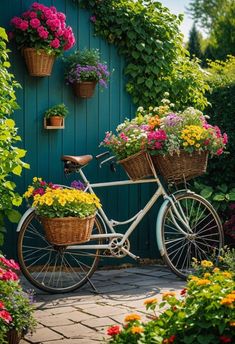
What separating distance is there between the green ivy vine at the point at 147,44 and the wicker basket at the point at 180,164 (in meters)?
1.24

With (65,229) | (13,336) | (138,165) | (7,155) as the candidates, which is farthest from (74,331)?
(138,165)

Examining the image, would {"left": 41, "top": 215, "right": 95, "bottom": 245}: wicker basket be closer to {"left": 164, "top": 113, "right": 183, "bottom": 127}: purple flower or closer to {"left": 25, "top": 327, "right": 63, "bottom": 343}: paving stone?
{"left": 25, "top": 327, "right": 63, "bottom": 343}: paving stone

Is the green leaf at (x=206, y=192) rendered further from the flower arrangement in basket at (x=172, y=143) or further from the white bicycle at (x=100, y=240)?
the flower arrangement in basket at (x=172, y=143)

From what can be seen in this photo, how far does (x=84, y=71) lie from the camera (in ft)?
20.2

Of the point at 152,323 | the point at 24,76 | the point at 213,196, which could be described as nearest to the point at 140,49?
the point at 24,76

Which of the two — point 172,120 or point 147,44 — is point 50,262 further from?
point 147,44

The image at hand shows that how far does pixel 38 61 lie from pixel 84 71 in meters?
0.47

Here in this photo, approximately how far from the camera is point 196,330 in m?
2.90

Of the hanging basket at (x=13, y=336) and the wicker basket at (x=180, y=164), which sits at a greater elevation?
the wicker basket at (x=180, y=164)

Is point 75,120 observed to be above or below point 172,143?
above

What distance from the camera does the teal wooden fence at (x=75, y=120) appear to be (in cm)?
611

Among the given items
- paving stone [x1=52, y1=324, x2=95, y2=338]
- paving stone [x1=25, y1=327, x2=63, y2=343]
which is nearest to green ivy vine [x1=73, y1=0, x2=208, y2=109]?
paving stone [x1=52, y1=324, x2=95, y2=338]

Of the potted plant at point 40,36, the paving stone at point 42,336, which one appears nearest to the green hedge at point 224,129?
the potted plant at point 40,36

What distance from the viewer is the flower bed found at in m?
2.82
